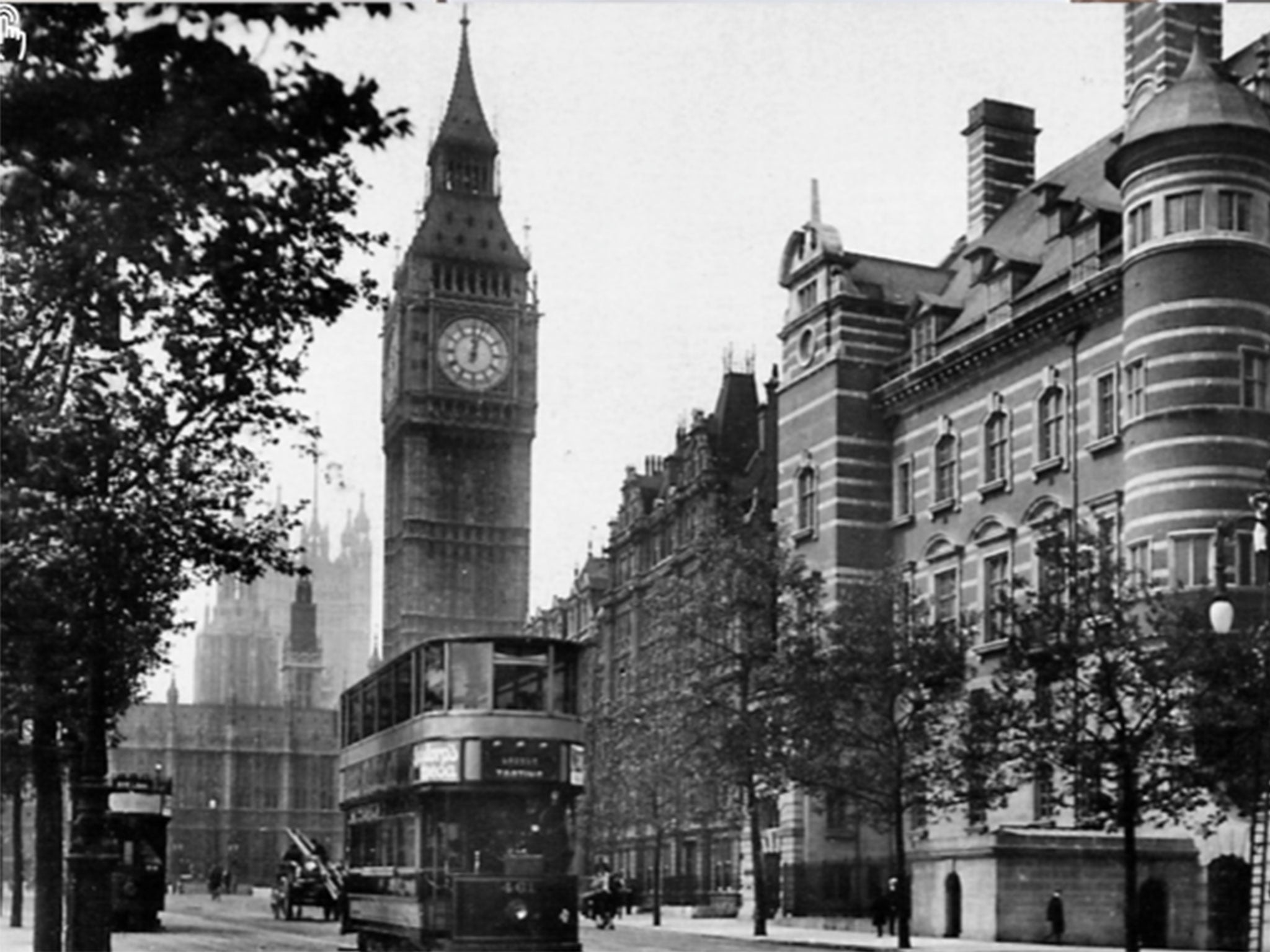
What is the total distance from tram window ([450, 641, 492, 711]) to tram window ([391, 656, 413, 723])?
1305mm

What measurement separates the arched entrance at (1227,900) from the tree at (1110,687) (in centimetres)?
639

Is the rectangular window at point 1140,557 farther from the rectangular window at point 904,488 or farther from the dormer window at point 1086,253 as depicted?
the rectangular window at point 904,488

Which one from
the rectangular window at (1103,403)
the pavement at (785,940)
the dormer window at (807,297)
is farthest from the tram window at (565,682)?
the dormer window at (807,297)

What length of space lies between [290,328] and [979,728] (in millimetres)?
21431

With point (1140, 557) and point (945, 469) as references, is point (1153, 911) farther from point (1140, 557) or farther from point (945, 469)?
point (945, 469)

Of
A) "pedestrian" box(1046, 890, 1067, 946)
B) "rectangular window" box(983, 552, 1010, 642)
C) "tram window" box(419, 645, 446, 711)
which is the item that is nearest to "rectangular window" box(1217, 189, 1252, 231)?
"rectangular window" box(983, 552, 1010, 642)

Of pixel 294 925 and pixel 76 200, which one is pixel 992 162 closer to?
pixel 294 925

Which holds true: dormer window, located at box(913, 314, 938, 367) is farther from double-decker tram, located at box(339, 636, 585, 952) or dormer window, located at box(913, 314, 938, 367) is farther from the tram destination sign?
the tram destination sign

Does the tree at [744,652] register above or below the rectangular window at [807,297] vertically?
below

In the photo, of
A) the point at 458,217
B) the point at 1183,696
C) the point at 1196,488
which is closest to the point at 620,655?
the point at 458,217

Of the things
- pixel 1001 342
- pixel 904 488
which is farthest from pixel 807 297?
pixel 1001 342

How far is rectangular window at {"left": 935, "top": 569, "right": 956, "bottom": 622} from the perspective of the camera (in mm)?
52125

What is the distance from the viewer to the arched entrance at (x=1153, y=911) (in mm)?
41375

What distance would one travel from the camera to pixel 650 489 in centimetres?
8088
